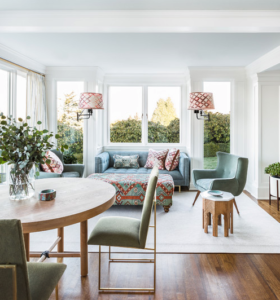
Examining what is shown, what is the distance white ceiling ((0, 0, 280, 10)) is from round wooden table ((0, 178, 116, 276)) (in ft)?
5.73

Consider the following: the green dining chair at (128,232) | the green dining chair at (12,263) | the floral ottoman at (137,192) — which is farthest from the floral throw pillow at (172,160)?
the green dining chair at (12,263)

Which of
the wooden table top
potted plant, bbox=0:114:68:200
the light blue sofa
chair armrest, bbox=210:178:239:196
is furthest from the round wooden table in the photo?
the light blue sofa

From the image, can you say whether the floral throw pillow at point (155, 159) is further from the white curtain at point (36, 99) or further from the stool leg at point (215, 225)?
the stool leg at point (215, 225)

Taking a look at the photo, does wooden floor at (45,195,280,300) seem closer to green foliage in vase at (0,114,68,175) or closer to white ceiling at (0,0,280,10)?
green foliage in vase at (0,114,68,175)

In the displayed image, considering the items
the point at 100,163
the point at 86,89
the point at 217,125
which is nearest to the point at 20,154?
the point at 100,163

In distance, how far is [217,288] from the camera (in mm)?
2092

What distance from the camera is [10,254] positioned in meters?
1.11

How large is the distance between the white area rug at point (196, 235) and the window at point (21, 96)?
2.31 meters

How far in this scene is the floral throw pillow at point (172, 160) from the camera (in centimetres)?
531

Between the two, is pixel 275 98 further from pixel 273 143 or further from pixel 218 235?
pixel 218 235

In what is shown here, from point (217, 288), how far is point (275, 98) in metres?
3.83

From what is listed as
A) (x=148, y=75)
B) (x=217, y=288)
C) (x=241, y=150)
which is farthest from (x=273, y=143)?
(x=217, y=288)

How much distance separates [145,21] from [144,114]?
3347mm

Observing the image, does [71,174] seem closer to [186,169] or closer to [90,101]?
[90,101]
